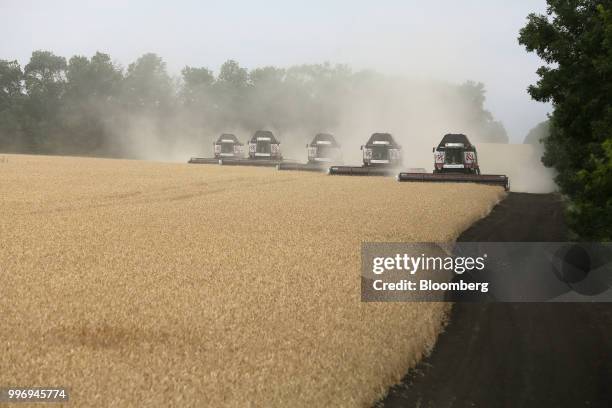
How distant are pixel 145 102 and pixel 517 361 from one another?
90870 mm

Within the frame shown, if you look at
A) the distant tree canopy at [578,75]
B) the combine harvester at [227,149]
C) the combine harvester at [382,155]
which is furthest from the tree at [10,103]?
the distant tree canopy at [578,75]

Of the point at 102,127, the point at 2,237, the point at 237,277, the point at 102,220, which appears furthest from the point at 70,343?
the point at 102,127

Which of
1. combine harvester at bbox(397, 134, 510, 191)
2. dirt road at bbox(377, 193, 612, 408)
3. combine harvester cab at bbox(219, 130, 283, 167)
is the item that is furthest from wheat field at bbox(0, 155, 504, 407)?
combine harvester cab at bbox(219, 130, 283, 167)

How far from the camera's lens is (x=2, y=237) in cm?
1321

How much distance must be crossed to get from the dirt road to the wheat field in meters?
0.30

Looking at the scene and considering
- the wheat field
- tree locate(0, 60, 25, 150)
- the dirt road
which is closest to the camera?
the wheat field

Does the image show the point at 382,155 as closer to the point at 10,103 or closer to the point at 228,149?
the point at 228,149

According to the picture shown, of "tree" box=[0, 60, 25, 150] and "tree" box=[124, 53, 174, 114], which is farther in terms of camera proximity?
"tree" box=[124, 53, 174, 114]

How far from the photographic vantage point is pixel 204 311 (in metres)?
7.95

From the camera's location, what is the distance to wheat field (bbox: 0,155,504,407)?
19.5 ft

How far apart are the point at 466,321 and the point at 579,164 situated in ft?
28.8

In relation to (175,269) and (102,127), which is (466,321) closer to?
(175,269)

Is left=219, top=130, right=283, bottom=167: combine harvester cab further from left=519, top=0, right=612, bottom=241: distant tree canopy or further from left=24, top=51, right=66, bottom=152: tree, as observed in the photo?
left=24, top=51, right=66, bottom=152: tree

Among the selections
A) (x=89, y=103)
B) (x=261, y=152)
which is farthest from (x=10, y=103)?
(x=261, y=152)
